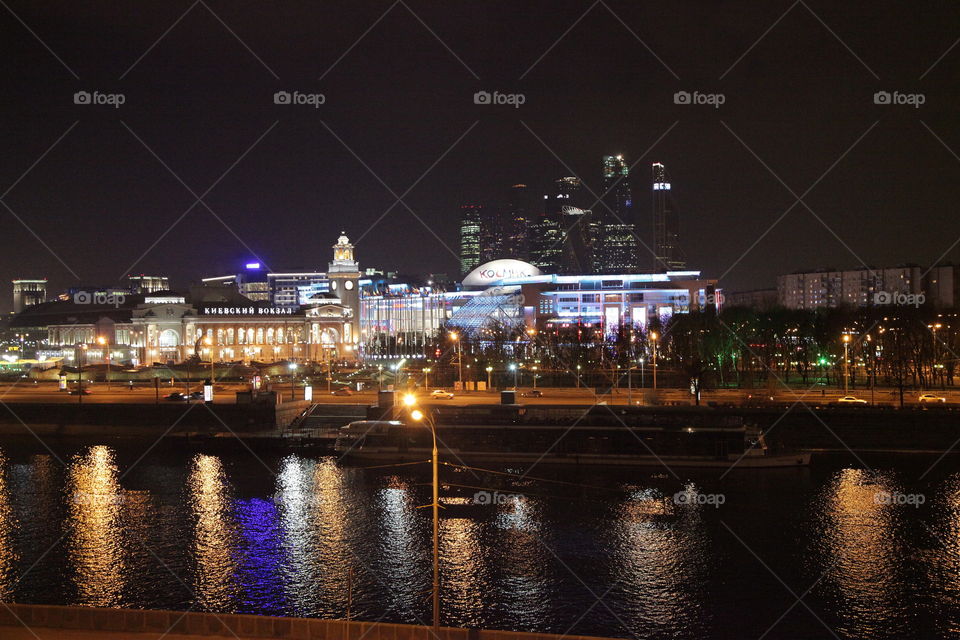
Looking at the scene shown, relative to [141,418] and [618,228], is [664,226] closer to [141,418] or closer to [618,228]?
[618,228]

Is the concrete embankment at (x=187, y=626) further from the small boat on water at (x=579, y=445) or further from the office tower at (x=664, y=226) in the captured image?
the office tower at (x=664, y=226)

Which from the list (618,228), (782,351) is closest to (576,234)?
(618,228)

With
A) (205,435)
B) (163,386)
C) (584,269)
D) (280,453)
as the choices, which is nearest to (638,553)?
(280,453)

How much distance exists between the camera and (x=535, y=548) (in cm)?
1861

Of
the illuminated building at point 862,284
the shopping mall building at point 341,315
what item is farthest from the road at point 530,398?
the illuminated building at point 862,284

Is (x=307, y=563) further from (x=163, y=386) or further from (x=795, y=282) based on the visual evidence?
(x=795, y=282)

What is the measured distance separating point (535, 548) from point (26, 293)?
424 ft

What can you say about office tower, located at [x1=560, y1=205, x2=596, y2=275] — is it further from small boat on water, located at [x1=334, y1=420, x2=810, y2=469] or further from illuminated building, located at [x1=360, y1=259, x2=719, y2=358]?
small boat on water, located at [x1=334, y1=420, x2=810, y2=469]

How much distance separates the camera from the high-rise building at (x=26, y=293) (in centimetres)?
12825

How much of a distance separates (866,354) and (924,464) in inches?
983

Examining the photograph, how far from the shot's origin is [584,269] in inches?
6831

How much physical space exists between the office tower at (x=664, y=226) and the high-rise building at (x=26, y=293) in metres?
97.7

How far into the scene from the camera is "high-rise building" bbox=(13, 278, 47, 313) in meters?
128

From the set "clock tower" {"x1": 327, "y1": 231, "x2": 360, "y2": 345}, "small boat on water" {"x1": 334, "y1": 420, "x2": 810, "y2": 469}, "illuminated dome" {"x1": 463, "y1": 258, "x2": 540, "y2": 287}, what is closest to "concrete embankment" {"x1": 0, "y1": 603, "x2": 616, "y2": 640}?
"small boat on water" {"x1": 334, "y1": 420, "x2": 810, "y2": 469}
